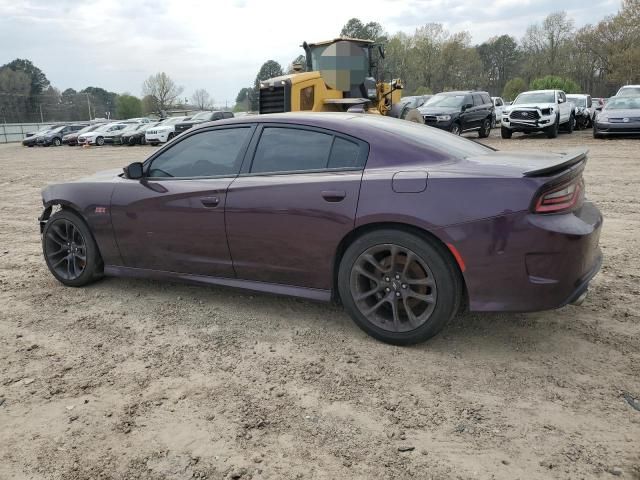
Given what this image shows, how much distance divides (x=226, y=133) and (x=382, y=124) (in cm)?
125

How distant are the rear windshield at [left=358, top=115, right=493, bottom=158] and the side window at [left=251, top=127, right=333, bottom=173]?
399 millimetres

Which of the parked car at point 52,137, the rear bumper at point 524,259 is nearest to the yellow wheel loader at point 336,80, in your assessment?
the rear bumper at point 524,259

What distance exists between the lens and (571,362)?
3.25 meters

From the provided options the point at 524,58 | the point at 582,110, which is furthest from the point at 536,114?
the point at 524,58

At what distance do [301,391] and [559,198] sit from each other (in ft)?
6.18

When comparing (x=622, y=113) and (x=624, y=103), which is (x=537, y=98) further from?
(x=622, y=113)

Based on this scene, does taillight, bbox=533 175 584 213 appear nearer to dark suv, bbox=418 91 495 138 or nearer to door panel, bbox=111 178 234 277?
door panel, bbox=111 178 234 277

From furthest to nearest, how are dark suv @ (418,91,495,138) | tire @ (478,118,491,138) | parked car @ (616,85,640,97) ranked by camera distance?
tire @ (478,118,491,138)
parked car @ (616,85,640,97)
dark suv @ (418,91,495,138)

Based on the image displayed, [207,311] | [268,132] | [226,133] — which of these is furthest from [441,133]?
[207,311]

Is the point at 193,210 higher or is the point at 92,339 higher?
the point at 193,210

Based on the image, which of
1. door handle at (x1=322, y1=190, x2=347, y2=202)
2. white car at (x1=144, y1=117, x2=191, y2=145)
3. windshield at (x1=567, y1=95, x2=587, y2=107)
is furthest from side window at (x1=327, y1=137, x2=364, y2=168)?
white car at (x1=144, y1=117, x2=191, y2=145)

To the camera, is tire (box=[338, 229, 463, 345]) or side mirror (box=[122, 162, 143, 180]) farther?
side mirror (box=[122, 162, 143, 180])

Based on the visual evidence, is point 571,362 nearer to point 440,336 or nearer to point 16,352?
point 440,336

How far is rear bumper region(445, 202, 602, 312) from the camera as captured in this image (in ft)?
10.1
